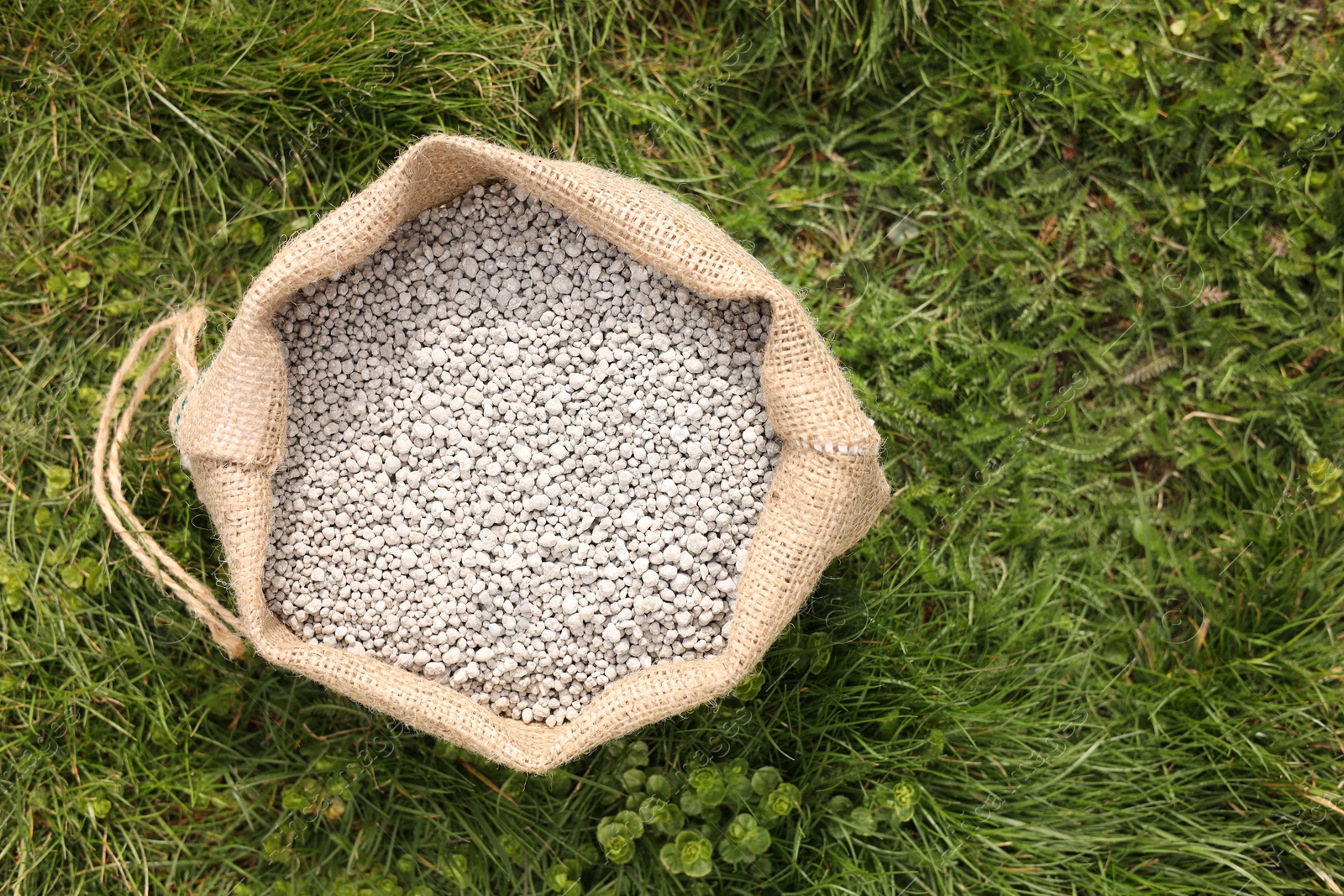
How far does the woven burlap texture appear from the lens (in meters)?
1.42

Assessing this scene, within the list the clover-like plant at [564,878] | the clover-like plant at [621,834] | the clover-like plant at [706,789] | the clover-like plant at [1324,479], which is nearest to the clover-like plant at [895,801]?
the clover-like plant at [706,789]

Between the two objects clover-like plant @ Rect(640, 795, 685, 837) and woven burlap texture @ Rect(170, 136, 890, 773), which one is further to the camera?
clover-like plant @ Rect(640, 795, 685, 837)

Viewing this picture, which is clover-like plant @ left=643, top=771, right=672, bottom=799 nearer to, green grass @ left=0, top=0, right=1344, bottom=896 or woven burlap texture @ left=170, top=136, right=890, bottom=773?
green grass @ left=0, top=0, right=1344, bottom=896

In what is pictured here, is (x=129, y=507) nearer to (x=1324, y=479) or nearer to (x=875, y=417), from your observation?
(x=875, y=417)

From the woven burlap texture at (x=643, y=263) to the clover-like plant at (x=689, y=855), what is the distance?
1.15 feet

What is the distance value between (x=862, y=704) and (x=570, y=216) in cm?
107

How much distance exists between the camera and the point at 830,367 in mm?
1435

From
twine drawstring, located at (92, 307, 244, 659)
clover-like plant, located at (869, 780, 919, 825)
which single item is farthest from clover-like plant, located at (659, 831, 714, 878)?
twine drawstring, located at (92, 307, 244, 659)

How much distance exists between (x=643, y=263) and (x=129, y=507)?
3.58 ft

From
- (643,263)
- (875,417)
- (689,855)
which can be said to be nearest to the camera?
(643,263)

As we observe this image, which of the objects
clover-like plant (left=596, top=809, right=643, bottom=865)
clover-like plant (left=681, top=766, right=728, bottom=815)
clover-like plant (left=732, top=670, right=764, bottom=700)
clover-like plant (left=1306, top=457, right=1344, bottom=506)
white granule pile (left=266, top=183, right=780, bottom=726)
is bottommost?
clover-like plant (left=596, top=809, right=643, bottom=865)

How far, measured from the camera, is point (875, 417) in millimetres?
1888

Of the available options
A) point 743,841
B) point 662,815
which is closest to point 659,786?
point 662,815

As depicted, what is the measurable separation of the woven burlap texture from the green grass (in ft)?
1.19
